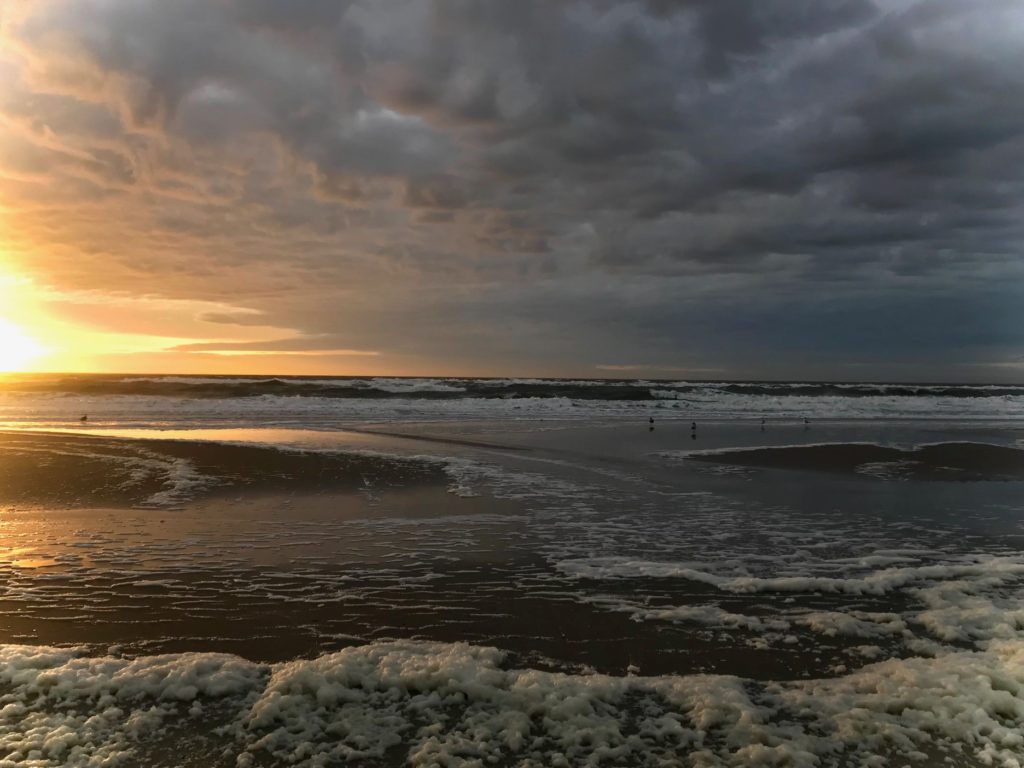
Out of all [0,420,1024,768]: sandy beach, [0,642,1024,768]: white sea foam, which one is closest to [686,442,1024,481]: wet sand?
[0,420,1024,768]: sandy beach

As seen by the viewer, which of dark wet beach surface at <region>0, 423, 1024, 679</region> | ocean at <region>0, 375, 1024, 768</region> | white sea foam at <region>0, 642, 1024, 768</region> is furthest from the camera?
dark wet beach surface at <region>0, 423, 1024, 679</region>

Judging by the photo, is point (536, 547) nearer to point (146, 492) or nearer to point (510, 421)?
point (146, 492)

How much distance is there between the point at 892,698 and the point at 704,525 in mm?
6324

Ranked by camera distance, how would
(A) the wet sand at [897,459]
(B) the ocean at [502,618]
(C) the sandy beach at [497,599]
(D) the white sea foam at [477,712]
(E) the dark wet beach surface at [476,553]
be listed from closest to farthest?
(D) the white sea foam at [477,712]
(B) the ocean at [502,618]
(C) the sandy beach at [497,599]
(E) the dark wet beach surface at [476,553]
(A) the wet sand at [897,459]

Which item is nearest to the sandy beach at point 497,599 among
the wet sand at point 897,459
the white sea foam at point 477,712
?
the white sea foam at point 477,712

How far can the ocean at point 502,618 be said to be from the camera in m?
4.57

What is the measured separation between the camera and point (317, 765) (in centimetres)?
422

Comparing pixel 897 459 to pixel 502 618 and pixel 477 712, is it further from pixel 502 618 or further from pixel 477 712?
pixel 477 712

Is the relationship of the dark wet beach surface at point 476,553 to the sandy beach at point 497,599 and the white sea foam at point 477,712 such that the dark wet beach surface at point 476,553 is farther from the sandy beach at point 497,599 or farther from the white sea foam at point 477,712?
the white sea foam at point 477,712

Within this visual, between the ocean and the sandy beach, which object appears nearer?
the ocean

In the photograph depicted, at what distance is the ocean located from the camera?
457 cm

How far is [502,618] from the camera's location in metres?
6.76

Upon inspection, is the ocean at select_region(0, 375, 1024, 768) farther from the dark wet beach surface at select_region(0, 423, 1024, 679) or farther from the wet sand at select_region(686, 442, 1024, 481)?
the wet sand at select_region(686, 442, 1024, 481)

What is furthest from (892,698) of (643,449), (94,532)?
(643,449)
